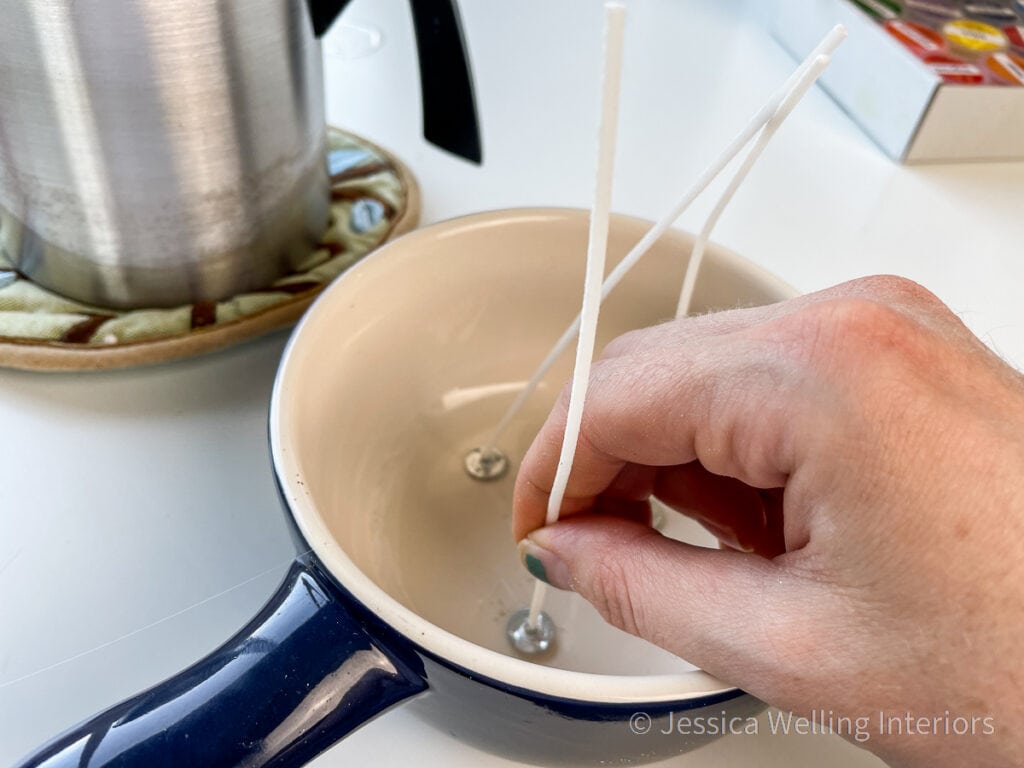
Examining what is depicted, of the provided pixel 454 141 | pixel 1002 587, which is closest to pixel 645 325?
pixel 454 141

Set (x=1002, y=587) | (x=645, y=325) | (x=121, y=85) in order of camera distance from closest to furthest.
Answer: (x=1002, y=587)
(x=121, y=85)
(x=645, y=325)

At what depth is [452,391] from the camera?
42cm

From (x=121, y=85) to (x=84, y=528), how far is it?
172 millimetres

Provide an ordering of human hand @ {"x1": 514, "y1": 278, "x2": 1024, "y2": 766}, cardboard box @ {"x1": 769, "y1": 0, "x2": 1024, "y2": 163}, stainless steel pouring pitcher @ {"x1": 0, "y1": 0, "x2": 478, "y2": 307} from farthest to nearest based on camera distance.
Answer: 1. cardboard box @ {"x1": 769, "y1": 0, "x2": 1024, "y2": 163}
2. stainless steel pouring pitcher @ {"x1": 0, "y1": 0, "x2": 478, "y2": 307}
3. human hand @ {"x1": 514, "y1": 278, "x2": 1024, "y2": 766}

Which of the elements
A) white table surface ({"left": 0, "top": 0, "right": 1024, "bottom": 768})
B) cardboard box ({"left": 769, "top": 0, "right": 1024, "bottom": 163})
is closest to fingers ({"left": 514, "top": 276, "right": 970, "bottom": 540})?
white table surface ({"left": 0, "top": 0, "right": 1024, "bottom": 768})

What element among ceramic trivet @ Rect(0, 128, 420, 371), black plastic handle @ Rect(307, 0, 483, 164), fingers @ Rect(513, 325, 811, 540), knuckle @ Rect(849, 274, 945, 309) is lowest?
ceramic trivet @ Rect(0, 128, 420, 371)

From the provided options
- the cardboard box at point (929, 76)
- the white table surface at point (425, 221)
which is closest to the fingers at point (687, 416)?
the white table surface at point (425, 221)

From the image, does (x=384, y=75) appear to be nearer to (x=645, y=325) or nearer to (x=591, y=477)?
(x=645, y=325)

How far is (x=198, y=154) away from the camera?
1.10 feet

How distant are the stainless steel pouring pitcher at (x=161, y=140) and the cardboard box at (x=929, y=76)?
356 millimetres

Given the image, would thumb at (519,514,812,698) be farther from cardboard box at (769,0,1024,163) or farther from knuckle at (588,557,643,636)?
cardboard box at (769,0,1024,163)

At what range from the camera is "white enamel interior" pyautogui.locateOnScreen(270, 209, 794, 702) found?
12.6 inches

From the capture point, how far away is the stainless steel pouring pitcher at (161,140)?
0.98 feet

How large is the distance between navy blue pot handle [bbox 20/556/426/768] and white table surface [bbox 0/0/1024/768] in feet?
0.22
